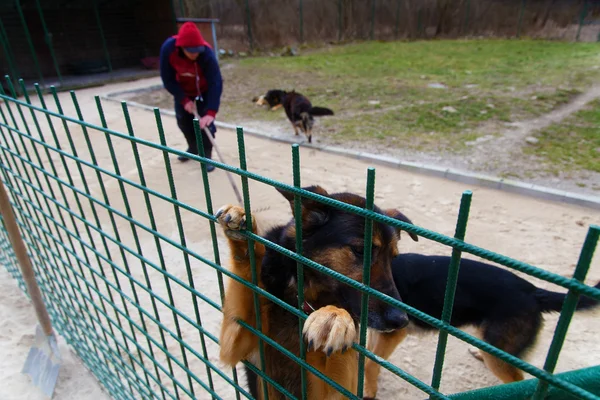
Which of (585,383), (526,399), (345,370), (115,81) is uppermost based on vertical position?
(585,383)

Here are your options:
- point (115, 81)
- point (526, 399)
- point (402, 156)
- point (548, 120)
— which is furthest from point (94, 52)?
point (526, 399)

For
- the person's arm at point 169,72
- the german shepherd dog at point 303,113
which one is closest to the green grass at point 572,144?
the german shepherd dog at point 303,113

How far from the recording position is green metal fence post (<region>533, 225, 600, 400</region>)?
0.57 m

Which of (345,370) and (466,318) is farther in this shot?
(466,318)

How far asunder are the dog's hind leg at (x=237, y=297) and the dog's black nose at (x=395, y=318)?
1.80 ft

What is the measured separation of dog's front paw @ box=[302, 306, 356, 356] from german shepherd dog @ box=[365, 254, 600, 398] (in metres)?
1.16

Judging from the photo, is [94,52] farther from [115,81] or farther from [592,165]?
[592,165]

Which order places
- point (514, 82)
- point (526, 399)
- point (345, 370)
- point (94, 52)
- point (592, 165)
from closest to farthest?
point (526, 399)
point (345, 370)
point (592, 165)
point (514, 82)
point (94, 52)

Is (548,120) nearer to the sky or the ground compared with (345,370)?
nearer to the ground

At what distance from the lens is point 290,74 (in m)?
14.7

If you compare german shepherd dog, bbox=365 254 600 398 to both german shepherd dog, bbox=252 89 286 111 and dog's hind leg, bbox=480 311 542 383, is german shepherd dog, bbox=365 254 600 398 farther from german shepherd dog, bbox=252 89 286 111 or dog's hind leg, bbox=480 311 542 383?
german shepherd dog, bbox=252 89 286 111

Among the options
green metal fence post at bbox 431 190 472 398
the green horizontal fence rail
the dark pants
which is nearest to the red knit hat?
the dark pants

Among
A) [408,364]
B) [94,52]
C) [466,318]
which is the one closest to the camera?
[466,318]

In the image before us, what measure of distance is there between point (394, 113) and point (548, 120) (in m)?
3.07
